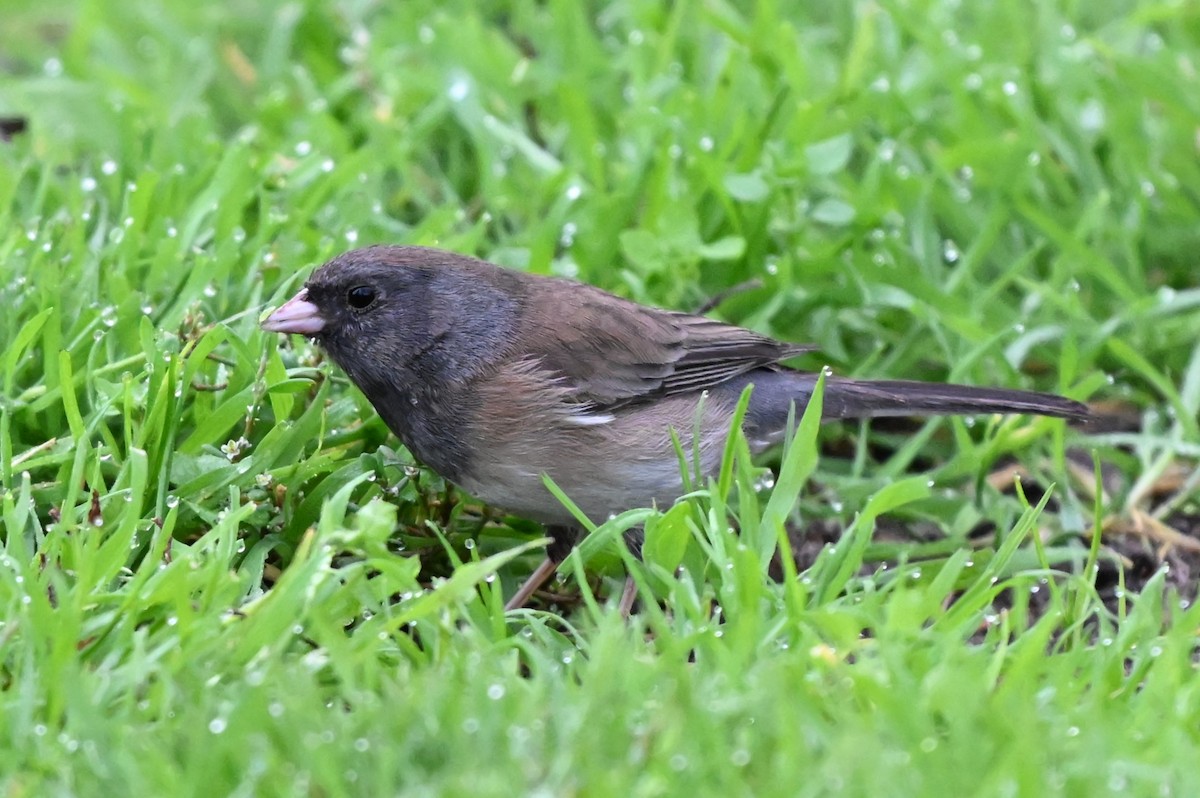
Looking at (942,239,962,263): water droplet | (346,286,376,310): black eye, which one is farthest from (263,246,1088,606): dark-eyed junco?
(942,239,962,263): water droplet

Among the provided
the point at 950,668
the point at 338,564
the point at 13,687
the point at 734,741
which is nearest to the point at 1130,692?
the point at 950,668

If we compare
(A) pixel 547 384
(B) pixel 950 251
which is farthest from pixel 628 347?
(B) pixel 950 251

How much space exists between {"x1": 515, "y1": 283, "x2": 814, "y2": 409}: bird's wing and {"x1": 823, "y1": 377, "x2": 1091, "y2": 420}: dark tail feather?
165 mm

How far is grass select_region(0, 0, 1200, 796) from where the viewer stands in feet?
7.95

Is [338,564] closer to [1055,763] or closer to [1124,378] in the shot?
[1055,763]

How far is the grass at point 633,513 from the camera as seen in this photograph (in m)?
2.42

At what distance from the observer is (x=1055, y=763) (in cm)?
239

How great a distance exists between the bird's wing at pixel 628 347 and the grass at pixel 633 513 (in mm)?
272

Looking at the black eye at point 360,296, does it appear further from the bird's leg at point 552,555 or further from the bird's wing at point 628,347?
the bird's leg at point 552,555

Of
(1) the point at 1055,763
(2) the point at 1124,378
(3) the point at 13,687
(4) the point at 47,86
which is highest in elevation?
(4) the point at 47,86

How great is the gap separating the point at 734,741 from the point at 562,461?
1040 mm

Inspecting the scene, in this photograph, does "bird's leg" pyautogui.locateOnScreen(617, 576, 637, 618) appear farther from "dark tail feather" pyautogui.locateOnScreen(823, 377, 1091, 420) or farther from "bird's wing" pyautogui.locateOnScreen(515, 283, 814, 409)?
"dark tail feather" pyautogui.locateOnScreen(823, 377, 1091, 420)

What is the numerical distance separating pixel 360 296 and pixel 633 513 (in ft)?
2.68

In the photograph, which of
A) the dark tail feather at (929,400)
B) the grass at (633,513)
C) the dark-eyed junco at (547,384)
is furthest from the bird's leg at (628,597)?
the dark tail feather at (929,400)
